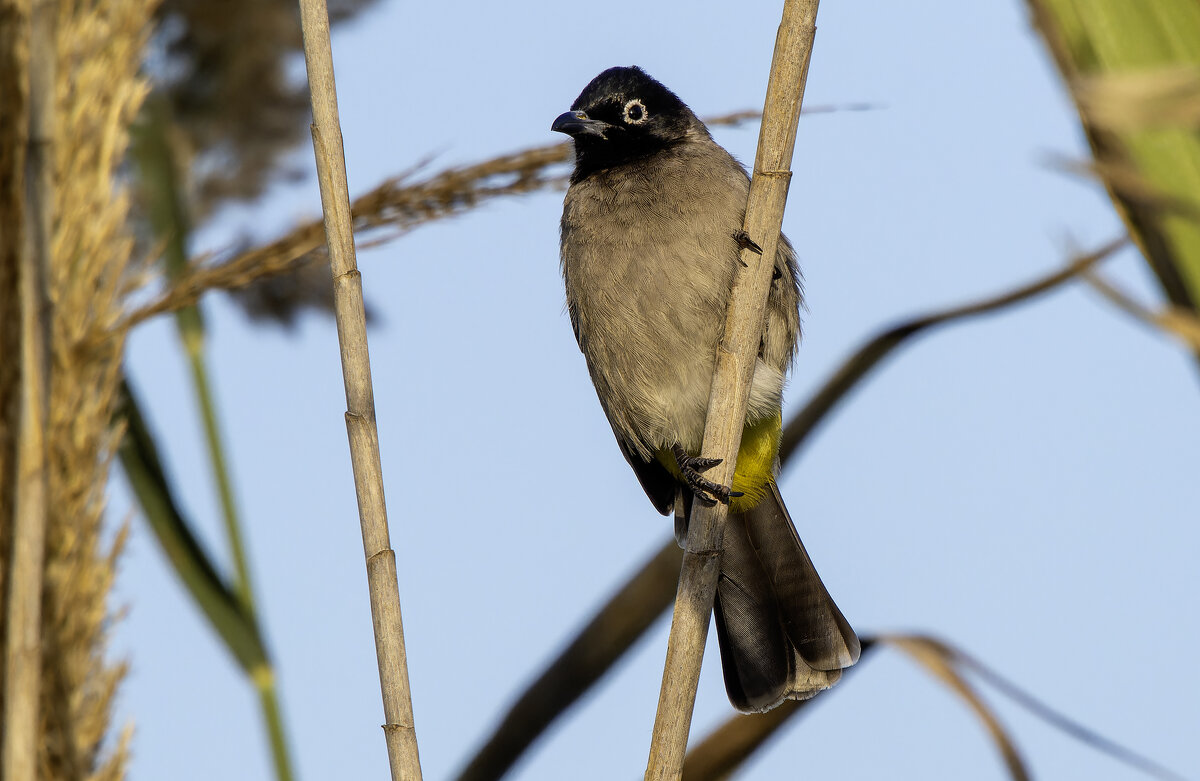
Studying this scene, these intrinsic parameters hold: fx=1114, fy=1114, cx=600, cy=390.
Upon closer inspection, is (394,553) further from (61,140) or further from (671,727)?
(61,140)

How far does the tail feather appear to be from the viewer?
262cm

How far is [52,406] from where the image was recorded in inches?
69.0

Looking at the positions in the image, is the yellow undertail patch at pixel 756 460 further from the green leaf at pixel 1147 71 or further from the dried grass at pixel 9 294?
the green leaf at pixel 1147 71

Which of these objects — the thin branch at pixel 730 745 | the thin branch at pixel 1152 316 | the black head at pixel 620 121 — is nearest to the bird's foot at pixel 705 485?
the thin branch at pixel 730 745

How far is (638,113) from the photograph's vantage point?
322 cm

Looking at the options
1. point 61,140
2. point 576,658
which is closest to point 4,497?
point 61,140

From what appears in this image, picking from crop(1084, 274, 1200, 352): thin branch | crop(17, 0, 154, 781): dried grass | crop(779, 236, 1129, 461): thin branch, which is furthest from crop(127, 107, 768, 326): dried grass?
crop(1084, 274, 1200, 352): thin branch

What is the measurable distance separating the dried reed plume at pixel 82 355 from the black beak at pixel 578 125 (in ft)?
4.28

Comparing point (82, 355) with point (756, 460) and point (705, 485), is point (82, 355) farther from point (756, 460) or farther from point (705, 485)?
point (756, 460)

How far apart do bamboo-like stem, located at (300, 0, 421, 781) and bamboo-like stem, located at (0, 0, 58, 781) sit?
0.40 meters

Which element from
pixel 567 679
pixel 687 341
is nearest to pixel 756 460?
pixel 687 341

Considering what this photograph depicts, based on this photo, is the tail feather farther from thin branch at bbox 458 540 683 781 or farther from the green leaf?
the green leaf

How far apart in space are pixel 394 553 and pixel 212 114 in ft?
7.72

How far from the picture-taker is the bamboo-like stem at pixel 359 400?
4.90 feet
